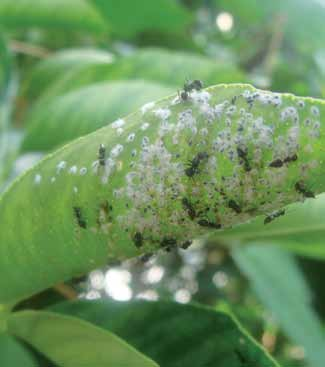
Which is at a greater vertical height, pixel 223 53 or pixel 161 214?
pixel 223 53

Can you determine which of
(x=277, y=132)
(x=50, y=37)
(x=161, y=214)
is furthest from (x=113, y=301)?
(x=50, y=37)

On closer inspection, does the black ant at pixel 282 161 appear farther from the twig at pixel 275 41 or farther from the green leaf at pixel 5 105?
the twig at pixel 275 41

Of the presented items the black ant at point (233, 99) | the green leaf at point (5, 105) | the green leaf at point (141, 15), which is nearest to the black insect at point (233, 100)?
the black ant at point (233, 99)

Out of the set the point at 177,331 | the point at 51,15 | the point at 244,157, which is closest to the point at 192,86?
the point at 244,157

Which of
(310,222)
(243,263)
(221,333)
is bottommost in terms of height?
(221,333)

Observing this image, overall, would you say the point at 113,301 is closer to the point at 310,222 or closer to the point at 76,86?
the point at 310,222

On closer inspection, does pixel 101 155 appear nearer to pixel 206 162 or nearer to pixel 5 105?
pixel 206 162
